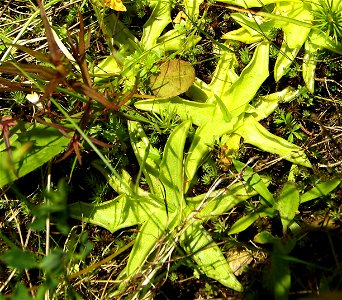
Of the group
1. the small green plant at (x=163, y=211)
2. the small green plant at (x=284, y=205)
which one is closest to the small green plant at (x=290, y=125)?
the small green plant at (x=284, y=205)

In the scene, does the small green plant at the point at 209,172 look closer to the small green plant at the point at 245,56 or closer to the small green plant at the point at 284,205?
the small green plant at the point at 284,205

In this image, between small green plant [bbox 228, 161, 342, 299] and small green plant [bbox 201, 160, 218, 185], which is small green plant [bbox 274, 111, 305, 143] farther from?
small green plant [bbox 201, 160, 218, 185]

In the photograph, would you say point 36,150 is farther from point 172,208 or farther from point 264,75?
point 264,75

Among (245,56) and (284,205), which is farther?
(245,56)

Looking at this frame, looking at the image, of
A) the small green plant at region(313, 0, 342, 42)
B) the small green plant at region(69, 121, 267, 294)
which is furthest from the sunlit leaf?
the small green plant at region(313, 0, 342, 42)

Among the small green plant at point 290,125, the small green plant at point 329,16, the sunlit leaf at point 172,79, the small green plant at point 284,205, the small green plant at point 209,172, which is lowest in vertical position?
the small green plant at point 284,205

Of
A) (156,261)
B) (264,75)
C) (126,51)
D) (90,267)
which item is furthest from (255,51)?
(90,267)

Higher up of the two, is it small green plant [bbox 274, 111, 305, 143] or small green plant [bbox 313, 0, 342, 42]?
small green plant [bbox 313, 0, 342, 42]

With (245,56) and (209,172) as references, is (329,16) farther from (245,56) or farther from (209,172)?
(209,172)

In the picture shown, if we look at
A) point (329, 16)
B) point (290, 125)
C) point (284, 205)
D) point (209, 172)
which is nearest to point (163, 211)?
point (209, 172)

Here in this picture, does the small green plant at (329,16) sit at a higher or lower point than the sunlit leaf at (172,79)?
higher

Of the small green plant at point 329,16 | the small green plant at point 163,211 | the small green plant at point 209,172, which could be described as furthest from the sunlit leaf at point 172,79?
the small green plant at point 329,16

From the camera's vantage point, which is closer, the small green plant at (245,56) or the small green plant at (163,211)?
the small green plant at (163,211)
